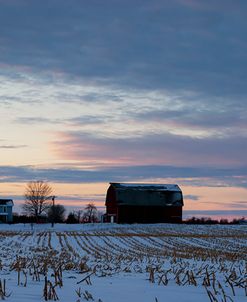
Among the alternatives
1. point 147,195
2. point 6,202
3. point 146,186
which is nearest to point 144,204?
point 147,195

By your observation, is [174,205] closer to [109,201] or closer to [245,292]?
[109,201]

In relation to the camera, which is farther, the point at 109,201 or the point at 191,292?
the point at 109,201

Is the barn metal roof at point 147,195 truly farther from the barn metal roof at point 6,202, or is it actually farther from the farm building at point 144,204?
the barn metal roof at point 6,202

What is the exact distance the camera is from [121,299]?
28.7 feet

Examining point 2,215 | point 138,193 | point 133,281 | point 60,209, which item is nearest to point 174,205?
point 138,193

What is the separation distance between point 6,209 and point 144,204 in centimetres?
3846

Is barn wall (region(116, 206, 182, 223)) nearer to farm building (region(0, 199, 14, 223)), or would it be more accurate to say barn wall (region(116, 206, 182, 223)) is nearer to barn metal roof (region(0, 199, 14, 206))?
farm building (region(0, 199, 14, 223))

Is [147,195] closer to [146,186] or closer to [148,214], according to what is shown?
[146,186]

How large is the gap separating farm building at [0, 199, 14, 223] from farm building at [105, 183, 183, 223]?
3052 cm

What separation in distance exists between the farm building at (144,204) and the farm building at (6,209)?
100 feet

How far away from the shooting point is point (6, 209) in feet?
377

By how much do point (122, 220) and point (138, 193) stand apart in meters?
5.14

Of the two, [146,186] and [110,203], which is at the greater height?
[146,186]

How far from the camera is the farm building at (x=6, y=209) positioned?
4496 inches
